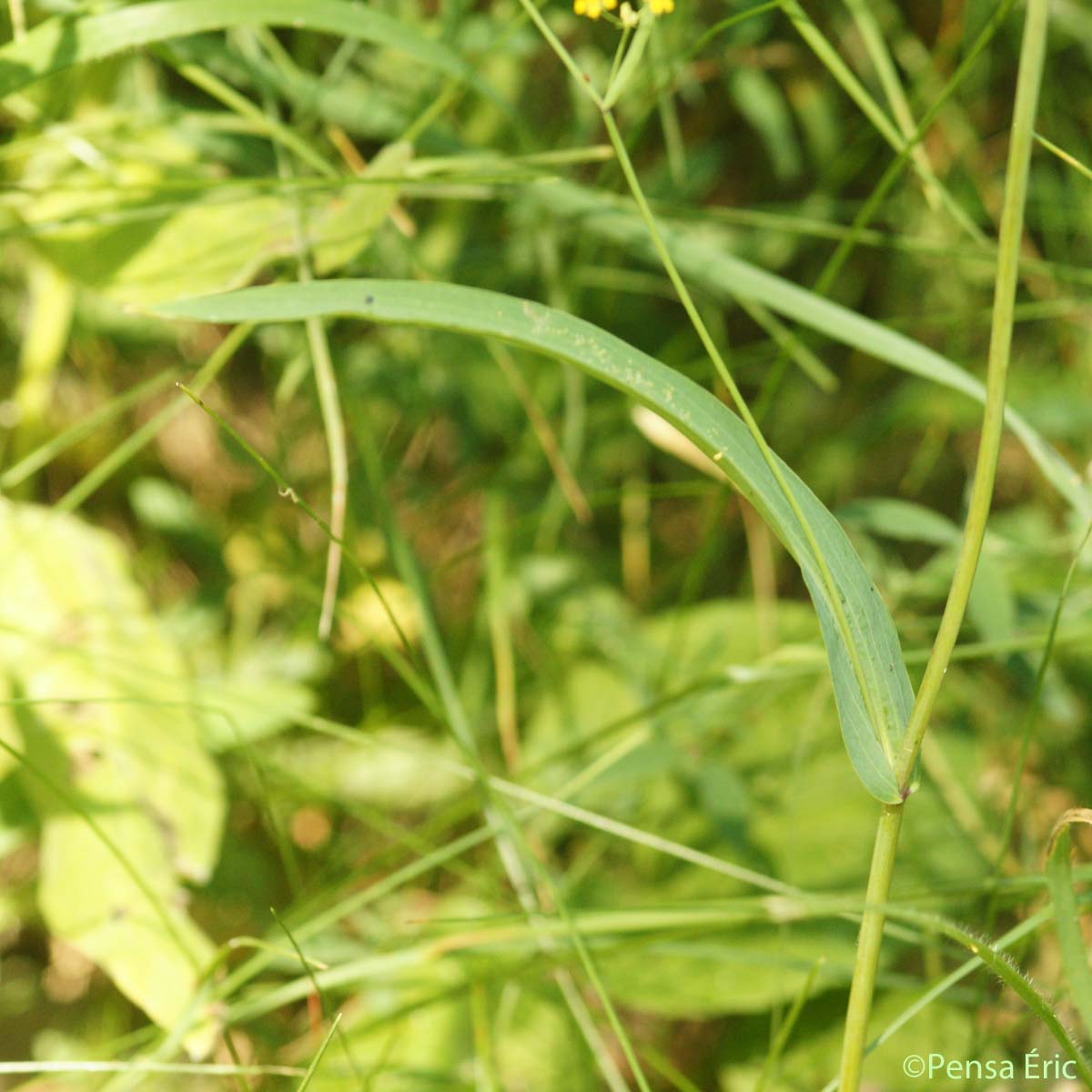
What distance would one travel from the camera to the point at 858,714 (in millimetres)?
522

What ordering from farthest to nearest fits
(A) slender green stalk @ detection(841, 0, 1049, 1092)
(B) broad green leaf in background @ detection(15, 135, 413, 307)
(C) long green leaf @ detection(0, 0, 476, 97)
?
(B) broad green leaf in background @ detection(15, 135, 413, 307) → (C) long green leaf @ detection(0, 0, 476, 97) → (A) slender green stalk @ detection(841, 0, 1049, 1092)

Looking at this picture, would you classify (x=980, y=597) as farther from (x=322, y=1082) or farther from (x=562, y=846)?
(x=322, y=1082)

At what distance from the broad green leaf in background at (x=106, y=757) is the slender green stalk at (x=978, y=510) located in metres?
0.46

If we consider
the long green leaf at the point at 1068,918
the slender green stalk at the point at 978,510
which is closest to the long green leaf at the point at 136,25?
the slender green stalk at the point at 978,510

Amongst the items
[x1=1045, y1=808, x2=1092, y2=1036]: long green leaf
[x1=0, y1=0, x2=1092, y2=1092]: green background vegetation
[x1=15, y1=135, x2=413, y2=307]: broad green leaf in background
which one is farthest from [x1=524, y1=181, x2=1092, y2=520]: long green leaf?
[x1=1045, y1=808, x2=1092, y2=1036]: long green leaf

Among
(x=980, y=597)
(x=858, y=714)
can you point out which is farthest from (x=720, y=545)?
(x=858, y=714)

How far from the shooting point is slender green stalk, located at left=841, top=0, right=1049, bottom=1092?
0.43 metres

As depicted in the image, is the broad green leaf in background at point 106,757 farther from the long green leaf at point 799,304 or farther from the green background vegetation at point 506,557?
the long green leaf at point 799,304

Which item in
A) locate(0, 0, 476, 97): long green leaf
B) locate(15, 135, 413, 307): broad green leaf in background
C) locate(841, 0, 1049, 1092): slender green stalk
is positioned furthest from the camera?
locate(15, 135, 413, 307): broad green leaf in background

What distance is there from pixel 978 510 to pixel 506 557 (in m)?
0.82

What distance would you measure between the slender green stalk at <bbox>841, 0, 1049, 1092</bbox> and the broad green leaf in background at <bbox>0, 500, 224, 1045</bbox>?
46 cm

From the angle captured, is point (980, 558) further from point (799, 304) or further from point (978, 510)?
point (978, 510)

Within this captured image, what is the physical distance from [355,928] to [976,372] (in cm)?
100

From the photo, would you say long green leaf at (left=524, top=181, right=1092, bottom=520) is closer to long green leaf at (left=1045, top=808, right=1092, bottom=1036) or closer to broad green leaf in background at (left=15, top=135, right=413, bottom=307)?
broad green leaf in background at (left=15, top=135, right=413, bottom=307)
